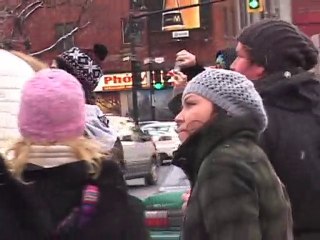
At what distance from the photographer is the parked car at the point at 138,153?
70.0 feet

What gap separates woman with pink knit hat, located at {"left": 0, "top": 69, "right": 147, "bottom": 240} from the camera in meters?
2.76

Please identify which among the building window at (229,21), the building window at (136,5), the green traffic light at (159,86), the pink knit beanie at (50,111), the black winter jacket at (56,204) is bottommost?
the green traffic light at (159,86)

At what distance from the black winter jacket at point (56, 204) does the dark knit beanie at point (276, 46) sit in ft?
5.53

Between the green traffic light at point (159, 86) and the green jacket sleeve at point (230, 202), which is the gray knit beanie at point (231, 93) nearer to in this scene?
the green jacket sleeve at point (230, 202)

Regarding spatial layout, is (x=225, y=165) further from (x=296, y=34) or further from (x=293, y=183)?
(x=296, y=34)

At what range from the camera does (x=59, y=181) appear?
2.77 metres

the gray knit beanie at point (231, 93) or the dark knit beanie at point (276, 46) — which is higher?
the dark knit beanie at point (276, 46)

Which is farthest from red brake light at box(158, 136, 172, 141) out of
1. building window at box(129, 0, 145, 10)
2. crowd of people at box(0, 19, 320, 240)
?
building window at box(129, 0, 145, 10)

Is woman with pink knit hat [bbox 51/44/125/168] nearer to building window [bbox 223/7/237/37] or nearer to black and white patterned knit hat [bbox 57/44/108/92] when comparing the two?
black and white patterned knit hat [bbox 57/44/108/92]

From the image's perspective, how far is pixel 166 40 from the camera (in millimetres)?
53062

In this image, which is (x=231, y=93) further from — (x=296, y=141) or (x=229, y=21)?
(x=229, y=21)

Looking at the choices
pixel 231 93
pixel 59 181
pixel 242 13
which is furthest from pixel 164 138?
pixel 59 181

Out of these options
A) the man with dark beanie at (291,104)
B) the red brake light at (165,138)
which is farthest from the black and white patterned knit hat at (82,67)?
the red brake light at (165,138)

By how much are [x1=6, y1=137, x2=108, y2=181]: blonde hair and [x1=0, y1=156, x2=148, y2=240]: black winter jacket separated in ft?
0.07
